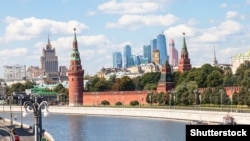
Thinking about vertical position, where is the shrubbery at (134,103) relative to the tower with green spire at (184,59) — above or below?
below

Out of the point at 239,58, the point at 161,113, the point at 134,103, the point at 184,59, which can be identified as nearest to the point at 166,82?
the point at 134,103

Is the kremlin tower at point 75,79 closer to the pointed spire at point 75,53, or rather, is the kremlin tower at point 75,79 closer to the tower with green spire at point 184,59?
the pointed spire at point 75,53

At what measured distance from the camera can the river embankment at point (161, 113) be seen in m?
61.1

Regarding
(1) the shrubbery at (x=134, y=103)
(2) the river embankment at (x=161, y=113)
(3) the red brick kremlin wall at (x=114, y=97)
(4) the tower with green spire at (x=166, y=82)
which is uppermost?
(4) the tower with green spire at (x=166, y=82)

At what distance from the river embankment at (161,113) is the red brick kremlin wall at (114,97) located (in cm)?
740

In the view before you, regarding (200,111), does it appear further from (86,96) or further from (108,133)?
(86,96)

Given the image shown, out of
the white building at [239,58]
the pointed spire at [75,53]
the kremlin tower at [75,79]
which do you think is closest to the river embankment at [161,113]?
the kremlin tower at [75,79]

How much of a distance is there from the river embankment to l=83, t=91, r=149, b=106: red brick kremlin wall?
24.3 feet

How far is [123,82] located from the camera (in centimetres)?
12281

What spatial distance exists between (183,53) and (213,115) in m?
58.0

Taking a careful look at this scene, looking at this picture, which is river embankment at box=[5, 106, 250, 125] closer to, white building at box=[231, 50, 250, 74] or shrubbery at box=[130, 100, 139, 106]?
shrubbery at box=[130, 100, 139, 106]

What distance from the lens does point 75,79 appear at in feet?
389

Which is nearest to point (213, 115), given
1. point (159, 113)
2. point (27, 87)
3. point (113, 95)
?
point (159, 113)

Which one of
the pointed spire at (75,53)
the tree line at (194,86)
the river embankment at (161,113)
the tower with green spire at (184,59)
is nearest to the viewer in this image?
the river embankment at (161,113)
